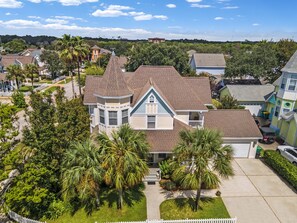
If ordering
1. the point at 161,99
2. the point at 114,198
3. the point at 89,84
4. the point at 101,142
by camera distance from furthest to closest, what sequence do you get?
the point at 89,84 < the point at 161,99 < the point at 114,198 < the point at 101,142

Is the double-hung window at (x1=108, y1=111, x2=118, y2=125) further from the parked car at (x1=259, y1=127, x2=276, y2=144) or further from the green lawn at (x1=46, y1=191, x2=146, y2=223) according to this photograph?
the parked car at (x1=259, y1=127, x2=276, y2=144)

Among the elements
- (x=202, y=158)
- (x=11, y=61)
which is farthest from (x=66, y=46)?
(x=11, y=61)

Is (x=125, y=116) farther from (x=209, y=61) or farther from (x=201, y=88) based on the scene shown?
(x=209, y=61)

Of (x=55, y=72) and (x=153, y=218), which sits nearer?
(x=153, y=218)

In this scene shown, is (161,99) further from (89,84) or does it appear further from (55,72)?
(55,72)

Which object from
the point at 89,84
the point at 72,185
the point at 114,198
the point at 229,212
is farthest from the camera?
the point at 89,84

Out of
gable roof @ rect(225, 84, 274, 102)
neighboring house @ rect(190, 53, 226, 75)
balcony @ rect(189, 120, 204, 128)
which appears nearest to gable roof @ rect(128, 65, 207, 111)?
balcony @ rect(189, 120, 204, 128)

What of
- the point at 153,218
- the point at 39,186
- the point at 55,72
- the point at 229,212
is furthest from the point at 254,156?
the point at 55,72
